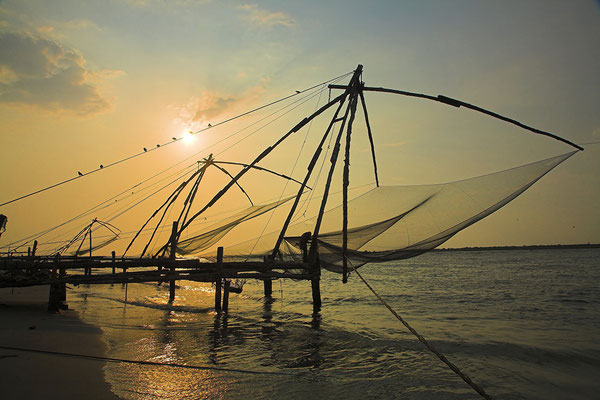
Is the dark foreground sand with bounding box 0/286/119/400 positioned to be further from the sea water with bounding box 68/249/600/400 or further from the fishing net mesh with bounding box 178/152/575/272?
the fishing net mesh with bounding box 178/152/575/272

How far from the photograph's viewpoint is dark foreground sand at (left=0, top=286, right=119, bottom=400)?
3.48 metres

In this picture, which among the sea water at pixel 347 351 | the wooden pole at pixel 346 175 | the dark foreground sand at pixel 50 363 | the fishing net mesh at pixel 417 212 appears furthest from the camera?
the wooden pole at pixel 346 175

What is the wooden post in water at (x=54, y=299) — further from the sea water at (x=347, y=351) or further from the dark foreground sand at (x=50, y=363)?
the dark foreground sand at (x=50, y=363)

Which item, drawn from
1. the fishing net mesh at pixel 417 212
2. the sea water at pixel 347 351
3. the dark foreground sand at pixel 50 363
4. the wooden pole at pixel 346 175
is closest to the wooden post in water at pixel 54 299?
the sea water at pixel 347 351

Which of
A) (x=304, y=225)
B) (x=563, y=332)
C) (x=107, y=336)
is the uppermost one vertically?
(x=304, y=225)

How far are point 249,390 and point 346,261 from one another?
3153 millimetres

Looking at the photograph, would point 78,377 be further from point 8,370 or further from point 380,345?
point 380,345

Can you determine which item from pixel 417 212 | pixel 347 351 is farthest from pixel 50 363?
pixel 417 212

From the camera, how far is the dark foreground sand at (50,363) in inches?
137

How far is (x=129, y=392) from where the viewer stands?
12.1 feet

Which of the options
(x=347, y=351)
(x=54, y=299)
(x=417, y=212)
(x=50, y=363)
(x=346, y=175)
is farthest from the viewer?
(x=54, y=299)

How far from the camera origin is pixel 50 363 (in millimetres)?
4242

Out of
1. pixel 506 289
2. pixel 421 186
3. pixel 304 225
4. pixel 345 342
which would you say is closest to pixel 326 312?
pixel 304 225

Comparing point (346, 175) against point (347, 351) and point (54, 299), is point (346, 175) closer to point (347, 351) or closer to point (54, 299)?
point (347, 351)
